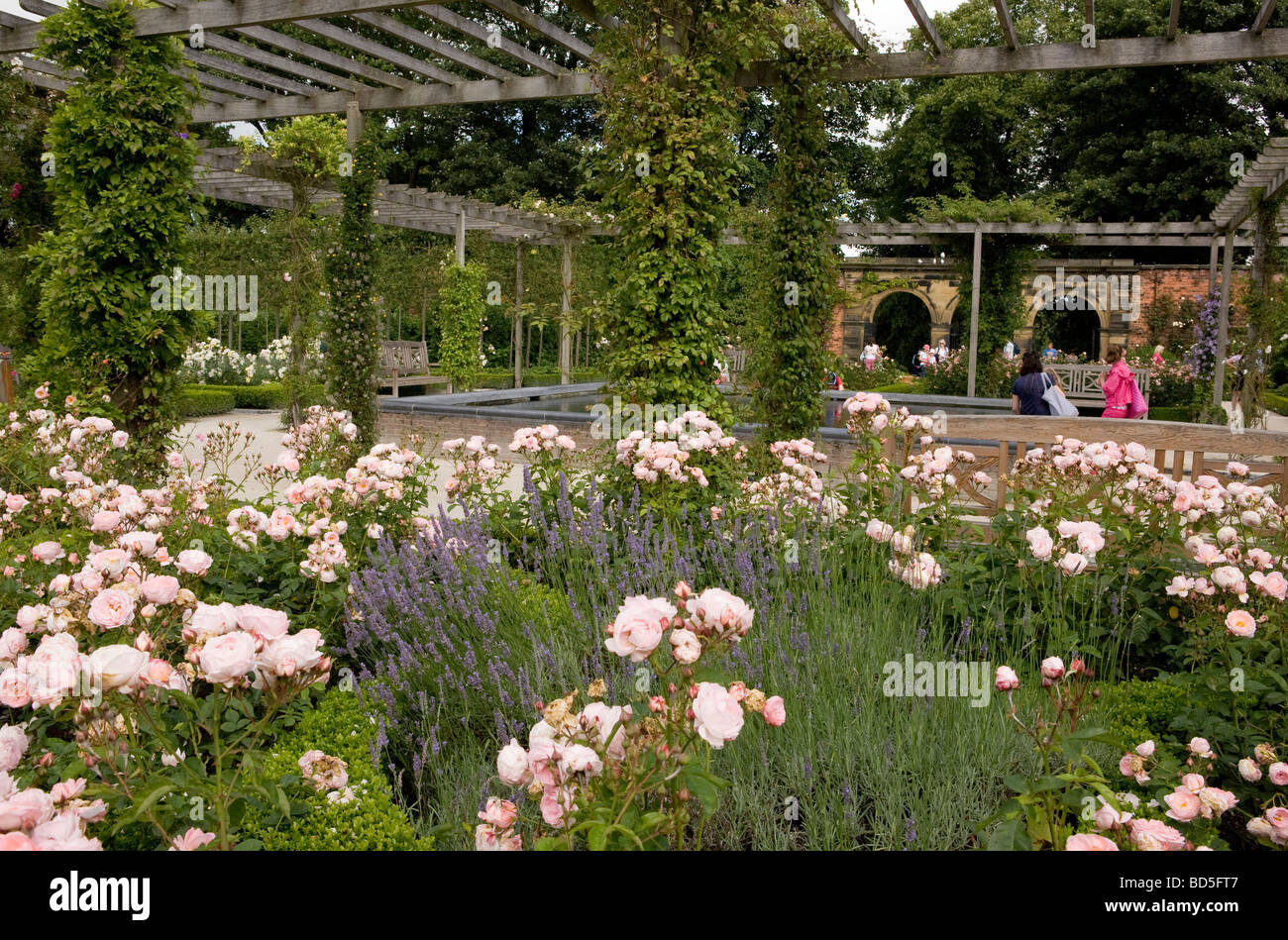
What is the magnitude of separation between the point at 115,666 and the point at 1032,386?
8.14 metres

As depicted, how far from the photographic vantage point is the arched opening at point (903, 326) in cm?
2375

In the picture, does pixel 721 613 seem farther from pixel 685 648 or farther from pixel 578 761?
pixel 578 761

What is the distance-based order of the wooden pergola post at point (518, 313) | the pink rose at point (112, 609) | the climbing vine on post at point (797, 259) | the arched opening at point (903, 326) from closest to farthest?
the pink rose at point (112, 609)
the climbing vine on post at point (797, 259)
the wooden pergola post at point (518, 313)
the arched opening at point (903, 326)

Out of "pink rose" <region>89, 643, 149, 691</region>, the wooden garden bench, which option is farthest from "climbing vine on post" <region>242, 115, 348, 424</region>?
"pink rose" <region>89, 643, 149, 691</region>

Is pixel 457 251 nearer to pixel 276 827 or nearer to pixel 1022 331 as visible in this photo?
pixel 1022 331

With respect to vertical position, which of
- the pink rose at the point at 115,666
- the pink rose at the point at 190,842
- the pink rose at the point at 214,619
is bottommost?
the pink rose at the point at 190,842

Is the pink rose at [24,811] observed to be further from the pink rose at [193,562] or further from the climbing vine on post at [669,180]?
the climbing vine on post at [669,180]

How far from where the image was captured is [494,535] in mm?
4039

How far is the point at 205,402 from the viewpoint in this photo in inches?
527

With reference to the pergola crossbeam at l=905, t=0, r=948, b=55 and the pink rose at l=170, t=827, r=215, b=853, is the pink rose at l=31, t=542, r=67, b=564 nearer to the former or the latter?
the pink rose at l=170, t=827, r=215, b=853

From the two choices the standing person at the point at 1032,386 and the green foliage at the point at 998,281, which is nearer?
the standing person at the point at 1032,386

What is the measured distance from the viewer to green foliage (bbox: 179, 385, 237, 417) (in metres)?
13.1

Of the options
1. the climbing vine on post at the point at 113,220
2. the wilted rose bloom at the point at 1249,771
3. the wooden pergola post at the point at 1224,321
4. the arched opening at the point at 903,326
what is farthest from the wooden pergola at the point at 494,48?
the arched opening at the point at 903,326

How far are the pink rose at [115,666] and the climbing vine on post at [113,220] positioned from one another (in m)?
5.36
